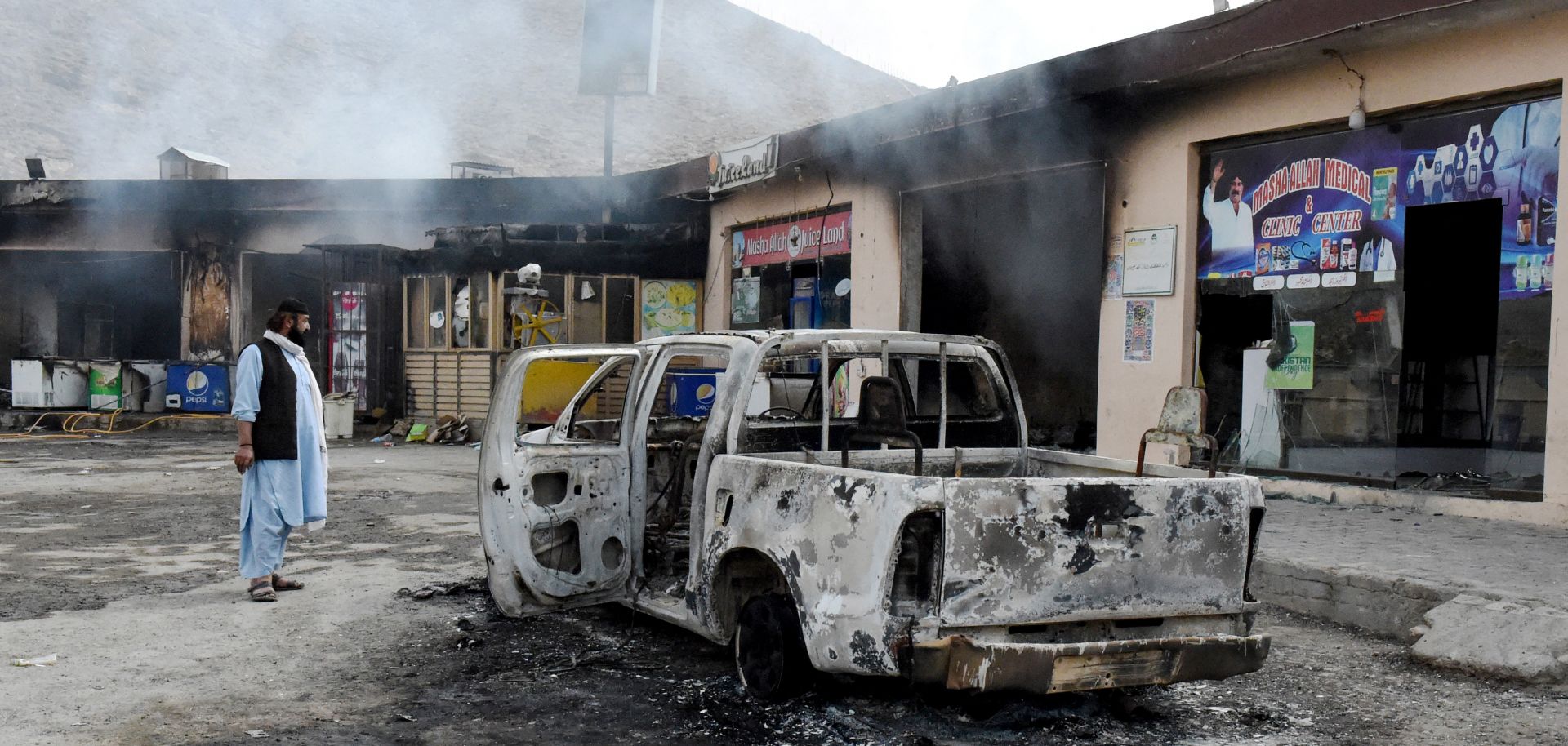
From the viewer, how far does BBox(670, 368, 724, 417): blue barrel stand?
8.78 metres

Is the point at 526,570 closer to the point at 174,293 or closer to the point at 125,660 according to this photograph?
the point at 125,660

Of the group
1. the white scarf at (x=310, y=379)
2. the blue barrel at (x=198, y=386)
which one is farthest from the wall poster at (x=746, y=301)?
the white scarf at (x=310, y=379)

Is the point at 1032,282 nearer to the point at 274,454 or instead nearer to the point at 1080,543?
the point at 274,454

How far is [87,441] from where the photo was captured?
57.9 ft

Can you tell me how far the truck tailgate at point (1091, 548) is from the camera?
3.73 m

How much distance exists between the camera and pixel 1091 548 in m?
3.86

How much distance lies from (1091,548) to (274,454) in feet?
14.8

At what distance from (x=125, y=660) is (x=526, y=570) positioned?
1.64 meters

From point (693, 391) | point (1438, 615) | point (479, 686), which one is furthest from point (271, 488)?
point (1438, 615)

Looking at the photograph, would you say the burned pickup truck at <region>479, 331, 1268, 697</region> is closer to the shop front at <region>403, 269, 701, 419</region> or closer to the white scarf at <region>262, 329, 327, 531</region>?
the white scarf at <region>262, 329, 327, 531</region>

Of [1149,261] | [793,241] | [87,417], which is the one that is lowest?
[87,417]

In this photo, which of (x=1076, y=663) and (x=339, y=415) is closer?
(x=1076, y=663)

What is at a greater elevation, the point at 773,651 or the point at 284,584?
the point at 773,651

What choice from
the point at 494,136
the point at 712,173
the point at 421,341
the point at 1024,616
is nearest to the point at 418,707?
the point at 1024,616
